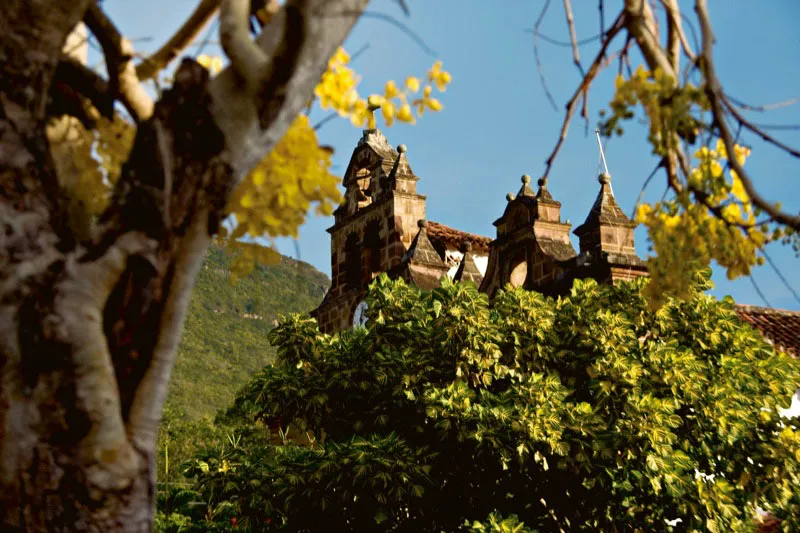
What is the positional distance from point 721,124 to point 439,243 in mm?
19147

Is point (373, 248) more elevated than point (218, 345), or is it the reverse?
point (218, 345)

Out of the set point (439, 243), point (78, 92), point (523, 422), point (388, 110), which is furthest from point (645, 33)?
point (439, 243)

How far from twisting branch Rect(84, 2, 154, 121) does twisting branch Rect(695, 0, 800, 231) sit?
230cm

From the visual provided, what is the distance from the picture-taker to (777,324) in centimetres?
2061

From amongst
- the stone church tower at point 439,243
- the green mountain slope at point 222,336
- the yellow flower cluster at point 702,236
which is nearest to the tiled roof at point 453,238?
the stone church tower at point 439,243

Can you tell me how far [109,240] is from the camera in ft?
11.4

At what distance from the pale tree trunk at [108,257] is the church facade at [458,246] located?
35.9ft

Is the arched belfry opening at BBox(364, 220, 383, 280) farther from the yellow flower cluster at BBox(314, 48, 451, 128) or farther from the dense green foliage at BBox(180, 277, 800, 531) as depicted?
the yellow flower cluster at BBox(314, 48, 451, 128)

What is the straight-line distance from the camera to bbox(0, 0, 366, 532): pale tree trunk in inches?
131

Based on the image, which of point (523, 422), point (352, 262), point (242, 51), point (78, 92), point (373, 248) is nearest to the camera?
point (242, 51)

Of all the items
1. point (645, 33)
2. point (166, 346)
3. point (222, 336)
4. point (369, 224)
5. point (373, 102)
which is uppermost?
point (222, 336)

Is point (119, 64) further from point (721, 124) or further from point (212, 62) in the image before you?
point (721, 124)

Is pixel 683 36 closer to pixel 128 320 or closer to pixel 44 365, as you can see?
pixel 128 320

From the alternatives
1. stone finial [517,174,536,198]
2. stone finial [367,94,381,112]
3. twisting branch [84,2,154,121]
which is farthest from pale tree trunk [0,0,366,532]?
stone finial [517,174,536,198]
